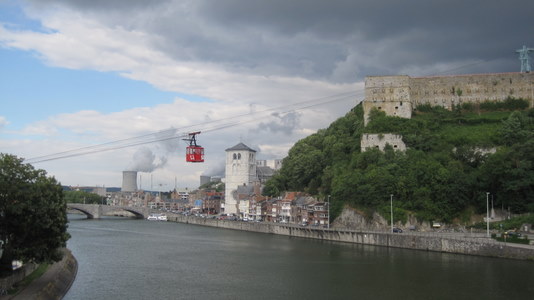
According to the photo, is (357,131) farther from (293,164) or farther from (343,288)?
(343,288)

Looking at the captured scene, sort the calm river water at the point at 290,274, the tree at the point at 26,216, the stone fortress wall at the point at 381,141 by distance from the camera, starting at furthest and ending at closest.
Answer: the stone fortress wall at the point at 381,141, the calm river water at the point at 290,274, the tree at the point at 26,216

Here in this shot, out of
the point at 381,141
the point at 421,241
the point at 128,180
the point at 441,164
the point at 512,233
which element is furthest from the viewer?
the point at 128,180

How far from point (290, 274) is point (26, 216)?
17711 mm

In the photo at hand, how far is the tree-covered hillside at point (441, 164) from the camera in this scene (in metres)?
50.8

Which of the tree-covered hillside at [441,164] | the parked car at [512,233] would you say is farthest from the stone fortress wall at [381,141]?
the parked car at [512,233]

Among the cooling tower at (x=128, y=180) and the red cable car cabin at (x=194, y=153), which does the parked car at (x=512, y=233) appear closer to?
the red cable car cabin at (x=194, y=153)

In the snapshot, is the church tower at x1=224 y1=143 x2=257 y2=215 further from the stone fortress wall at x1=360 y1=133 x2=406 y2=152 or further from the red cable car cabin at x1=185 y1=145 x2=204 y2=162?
the red cable car cabin at x1=185 y1=145 x2=204 y2=162

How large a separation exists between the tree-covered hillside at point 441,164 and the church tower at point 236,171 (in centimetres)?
3219

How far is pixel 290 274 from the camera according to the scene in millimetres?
36062

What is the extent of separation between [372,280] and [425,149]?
3174 cm

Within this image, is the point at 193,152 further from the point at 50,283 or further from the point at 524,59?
the point at 524,59

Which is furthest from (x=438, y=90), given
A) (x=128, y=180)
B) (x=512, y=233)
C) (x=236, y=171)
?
(x=128, y=180)

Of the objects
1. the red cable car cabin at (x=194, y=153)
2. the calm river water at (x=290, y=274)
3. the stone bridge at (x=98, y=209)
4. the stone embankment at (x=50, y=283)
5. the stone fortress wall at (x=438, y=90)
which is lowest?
the calm river water at (x=290, y=274)

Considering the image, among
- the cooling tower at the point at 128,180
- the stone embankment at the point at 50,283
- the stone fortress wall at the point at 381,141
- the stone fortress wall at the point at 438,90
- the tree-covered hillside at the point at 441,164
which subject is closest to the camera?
the stone embankment at the point at 50,283
